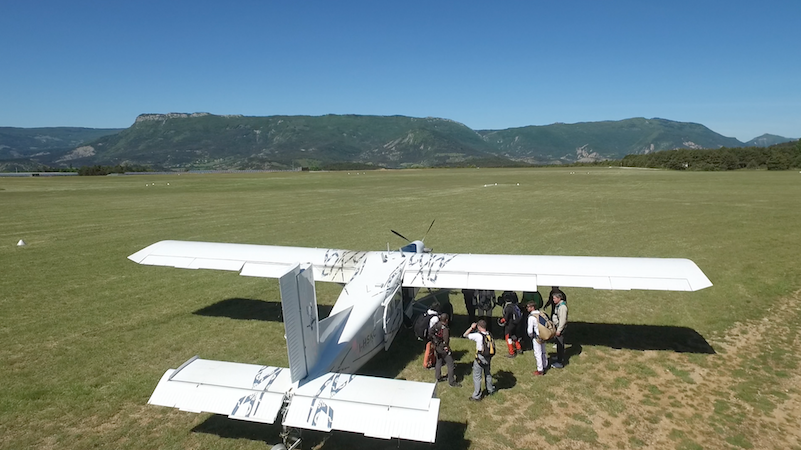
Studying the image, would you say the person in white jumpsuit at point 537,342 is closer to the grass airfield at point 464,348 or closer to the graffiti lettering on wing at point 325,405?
the grass airfield at point 464,348

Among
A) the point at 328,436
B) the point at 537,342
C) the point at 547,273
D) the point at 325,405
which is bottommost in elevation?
the point at 328,436

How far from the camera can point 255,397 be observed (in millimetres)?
5977

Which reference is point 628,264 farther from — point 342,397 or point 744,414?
point 342,397

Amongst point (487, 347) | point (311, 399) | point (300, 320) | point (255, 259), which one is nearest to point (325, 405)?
point (311, 399)

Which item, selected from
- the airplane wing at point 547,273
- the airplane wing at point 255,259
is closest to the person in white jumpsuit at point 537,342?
the airplane wing at point 547,273

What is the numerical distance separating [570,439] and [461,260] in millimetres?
5159

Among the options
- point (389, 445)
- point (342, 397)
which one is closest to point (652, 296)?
point (389, 445)

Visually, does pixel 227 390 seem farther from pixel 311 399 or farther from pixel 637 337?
pixel 637 337

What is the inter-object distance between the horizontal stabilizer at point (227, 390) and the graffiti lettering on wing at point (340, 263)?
4.98 meters

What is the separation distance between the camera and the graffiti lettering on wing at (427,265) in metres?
10.6

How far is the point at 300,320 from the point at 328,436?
2265 millimetres

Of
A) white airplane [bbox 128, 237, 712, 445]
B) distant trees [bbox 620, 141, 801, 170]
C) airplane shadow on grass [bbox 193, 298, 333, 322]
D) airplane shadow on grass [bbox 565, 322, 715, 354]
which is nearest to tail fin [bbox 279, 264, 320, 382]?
white airplane [bbox 128, 237, 712, 445]

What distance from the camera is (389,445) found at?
682 centimetres

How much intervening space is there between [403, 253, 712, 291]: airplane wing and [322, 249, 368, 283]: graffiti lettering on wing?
60.3 inches
